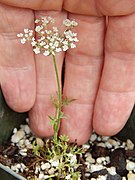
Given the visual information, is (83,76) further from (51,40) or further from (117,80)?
(51,40)

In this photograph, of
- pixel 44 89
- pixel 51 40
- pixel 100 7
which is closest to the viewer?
pixel 51 40

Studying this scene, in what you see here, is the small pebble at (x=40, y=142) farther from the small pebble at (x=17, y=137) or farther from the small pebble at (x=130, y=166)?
the small pebble at (x=130, y=166)

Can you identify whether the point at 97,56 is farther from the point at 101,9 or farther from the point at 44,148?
the point at 44,148

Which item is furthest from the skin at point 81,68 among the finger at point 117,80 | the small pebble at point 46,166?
the small pebble at point 46,166

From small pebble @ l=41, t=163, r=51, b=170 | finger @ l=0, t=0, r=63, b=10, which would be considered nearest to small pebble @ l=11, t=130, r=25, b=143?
small pebble @ l=41, t=163, r=51, b=170

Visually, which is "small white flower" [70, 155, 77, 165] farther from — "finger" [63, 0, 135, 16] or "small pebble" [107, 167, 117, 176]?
"finger" [63, 0, 135, 16]

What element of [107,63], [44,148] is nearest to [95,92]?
[107,63]

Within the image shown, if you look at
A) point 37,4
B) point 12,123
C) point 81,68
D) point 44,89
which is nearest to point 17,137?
point 12,123
